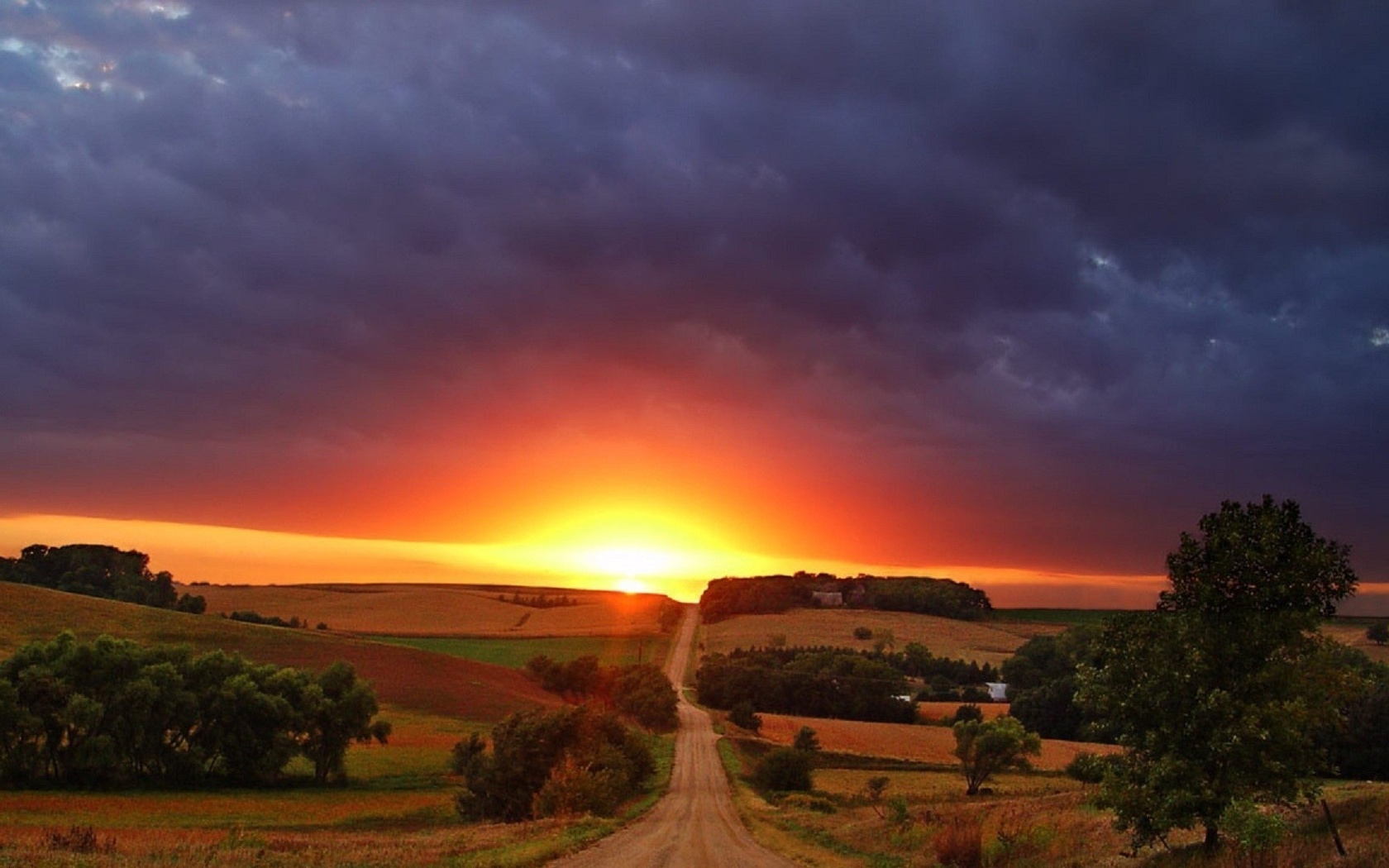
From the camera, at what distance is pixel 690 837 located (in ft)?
142

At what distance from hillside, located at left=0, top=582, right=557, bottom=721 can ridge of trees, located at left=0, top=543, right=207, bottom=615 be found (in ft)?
181

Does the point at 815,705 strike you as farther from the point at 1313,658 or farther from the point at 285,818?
the point at 1313,658

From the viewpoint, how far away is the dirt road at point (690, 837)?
111ft

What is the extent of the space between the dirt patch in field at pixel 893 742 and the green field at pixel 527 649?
158 feet

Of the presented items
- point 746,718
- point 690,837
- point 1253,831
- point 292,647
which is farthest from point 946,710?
point 1253,831

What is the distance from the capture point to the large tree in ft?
73.5

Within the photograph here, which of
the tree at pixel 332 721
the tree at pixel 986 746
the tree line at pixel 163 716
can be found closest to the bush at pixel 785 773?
the tree at pixel 986 746

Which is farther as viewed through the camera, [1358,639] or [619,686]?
[1358,639]

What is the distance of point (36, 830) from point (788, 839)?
1382 inches

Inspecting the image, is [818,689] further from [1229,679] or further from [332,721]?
[1229,679]

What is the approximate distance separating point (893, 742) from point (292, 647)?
8411 centimetres

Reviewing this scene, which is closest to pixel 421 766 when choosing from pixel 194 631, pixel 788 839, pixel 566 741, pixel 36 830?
pixel 566 741

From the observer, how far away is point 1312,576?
74.7 feet

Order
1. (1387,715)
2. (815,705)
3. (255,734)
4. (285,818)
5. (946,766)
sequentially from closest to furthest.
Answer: (285,818)
(1387,715)
(255,734)
(946,766)
(815,705)
